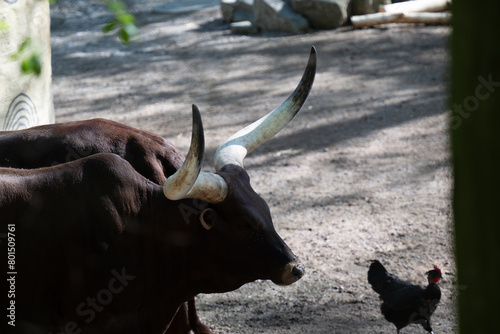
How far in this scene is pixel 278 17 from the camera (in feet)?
38.1

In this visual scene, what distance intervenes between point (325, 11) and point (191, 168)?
8.91 metres

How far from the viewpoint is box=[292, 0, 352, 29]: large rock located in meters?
11.2

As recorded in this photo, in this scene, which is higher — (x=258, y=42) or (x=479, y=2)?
(x=479, y=2)

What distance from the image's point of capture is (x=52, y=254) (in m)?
3.18

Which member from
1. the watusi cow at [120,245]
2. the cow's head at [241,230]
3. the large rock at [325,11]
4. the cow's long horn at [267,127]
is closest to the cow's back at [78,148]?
the cow's long horn at [267,127]

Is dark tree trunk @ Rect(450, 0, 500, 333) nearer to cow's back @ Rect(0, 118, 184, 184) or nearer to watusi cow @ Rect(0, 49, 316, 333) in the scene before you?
watusi cow @ Rect(0, 49, 316, 333)

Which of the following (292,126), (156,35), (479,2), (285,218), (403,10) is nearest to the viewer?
(479,2)

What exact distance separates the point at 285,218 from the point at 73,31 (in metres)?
8.54

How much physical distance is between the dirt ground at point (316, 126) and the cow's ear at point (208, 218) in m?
1.32

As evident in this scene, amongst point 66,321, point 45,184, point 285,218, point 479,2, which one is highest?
point 479,2

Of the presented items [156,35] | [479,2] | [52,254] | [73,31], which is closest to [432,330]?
[52,254]

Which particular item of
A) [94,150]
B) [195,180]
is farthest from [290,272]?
[94,150]

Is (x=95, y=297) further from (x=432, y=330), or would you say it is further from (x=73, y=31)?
(x=73, y=31)

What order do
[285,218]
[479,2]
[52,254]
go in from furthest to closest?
[285,218] → [52,254] → [479,2]
